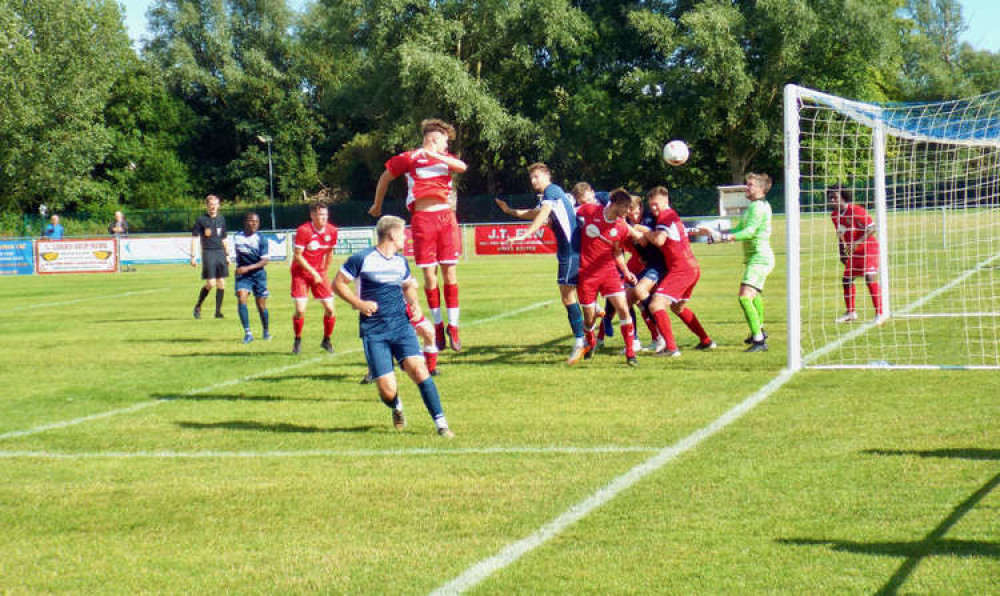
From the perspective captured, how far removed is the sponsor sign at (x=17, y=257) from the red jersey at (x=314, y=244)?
2704 centimetres

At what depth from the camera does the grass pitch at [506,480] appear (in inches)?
190

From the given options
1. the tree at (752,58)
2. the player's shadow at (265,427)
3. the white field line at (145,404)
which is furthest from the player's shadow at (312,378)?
the tree at (752,58)

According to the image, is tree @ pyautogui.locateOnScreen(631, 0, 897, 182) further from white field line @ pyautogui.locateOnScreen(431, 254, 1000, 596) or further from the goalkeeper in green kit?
white field line @ pyautogui.locateOnScreen(431, 254, 1000, 596)

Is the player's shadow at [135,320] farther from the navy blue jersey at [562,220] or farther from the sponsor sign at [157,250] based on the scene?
the sponsor sign at [157,250]

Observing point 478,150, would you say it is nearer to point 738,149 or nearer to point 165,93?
point 738,149

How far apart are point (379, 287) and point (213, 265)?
1145 cm

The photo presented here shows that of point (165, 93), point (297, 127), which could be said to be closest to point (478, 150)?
point (297, 127)

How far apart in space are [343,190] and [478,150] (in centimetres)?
1671

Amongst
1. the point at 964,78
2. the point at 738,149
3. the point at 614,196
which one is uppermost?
the point at 964,78

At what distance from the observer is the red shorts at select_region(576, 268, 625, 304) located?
36.9 ft

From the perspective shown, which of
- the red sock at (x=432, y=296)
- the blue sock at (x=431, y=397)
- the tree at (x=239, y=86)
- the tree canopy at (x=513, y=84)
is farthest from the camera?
the tree at (x=239, y=86)

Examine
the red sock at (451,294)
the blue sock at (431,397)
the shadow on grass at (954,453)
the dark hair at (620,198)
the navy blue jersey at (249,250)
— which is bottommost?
the shadow on grass at (954,453)

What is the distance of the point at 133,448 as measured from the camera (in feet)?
26.2

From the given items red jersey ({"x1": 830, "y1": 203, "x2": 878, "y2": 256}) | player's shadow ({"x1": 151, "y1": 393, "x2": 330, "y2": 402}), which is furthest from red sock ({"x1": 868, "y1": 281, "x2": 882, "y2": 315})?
player's shadow ({"x1": 151, "y1": 393, "x2": 330, "y2": 402})
